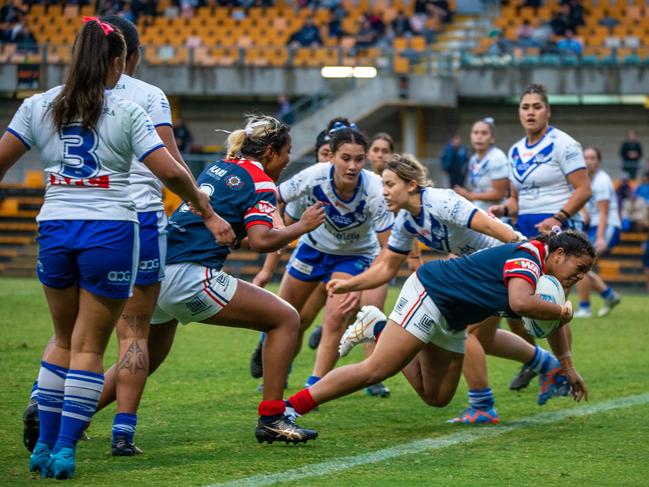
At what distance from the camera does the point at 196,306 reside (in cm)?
623

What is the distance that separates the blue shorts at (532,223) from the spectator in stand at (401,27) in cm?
1939

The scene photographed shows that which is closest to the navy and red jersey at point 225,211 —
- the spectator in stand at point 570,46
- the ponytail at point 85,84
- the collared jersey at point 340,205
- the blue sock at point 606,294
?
the ponytail at point 85,84

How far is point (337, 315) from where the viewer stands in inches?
321

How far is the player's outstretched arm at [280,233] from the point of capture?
6117 millimetres

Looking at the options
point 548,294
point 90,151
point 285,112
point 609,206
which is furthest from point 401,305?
point 285,112

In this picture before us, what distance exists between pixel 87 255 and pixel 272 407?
1598mm

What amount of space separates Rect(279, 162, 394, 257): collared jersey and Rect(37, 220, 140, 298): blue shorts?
318 centimetres

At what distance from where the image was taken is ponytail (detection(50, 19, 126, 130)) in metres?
5.26

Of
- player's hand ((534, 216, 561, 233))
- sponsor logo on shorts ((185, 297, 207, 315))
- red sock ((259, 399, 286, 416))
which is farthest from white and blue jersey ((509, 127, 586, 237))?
sponsor logo on shorts ((185, 297, 207, 315))

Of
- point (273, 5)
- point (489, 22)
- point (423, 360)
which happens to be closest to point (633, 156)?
point (489, 22)

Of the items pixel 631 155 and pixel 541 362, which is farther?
pixel 631 155

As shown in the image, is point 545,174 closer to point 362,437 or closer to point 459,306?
point 459,306

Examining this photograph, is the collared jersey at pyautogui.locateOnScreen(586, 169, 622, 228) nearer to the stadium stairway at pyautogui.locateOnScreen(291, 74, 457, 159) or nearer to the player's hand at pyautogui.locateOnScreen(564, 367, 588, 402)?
the player's hand at pyautogui.locateOnScreen(564, 367, 588, 402)

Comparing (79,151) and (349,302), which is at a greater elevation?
(79,151)
